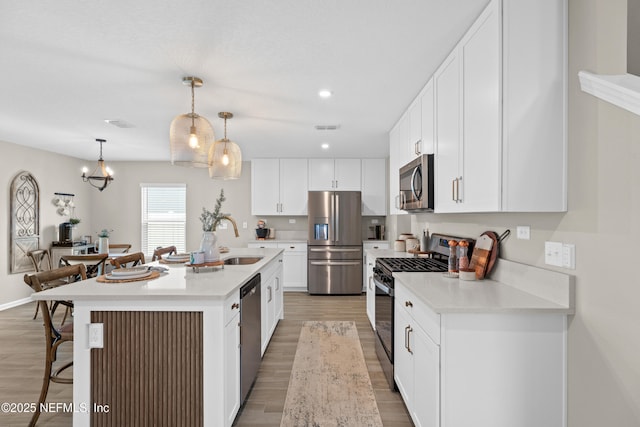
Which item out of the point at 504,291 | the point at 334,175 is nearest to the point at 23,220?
the point at 334,175

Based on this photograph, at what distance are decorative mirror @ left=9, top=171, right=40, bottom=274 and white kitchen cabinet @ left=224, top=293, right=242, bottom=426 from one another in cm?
489

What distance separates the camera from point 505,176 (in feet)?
5.28

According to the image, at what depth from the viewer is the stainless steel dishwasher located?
221 cm

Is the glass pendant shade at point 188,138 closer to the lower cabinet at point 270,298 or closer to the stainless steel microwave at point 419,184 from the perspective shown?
the lower cabinet at point 270,298

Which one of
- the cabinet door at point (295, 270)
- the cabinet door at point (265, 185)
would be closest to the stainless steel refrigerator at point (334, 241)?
the cabinet door at point (295, 270)

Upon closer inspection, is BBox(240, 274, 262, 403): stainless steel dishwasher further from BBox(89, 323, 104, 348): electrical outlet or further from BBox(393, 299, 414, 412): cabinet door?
BBox(393, 299, 414, 412): cabinet door

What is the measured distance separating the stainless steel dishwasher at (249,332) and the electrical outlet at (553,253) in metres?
1.82

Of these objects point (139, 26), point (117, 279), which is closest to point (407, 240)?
point (117, 279)

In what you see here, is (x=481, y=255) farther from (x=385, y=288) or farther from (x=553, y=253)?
(x=385, y=288)

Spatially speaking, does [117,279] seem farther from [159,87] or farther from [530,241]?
[530,241]

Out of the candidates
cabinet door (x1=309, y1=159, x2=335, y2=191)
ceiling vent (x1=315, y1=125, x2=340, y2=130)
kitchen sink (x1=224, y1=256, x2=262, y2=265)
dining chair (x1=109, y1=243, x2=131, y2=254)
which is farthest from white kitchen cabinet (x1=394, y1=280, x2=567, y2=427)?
dining chair (x1=109, y1=243, x2=131, y2=254)

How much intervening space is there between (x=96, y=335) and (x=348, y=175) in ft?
15.8

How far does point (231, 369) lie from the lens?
1982 millimetres

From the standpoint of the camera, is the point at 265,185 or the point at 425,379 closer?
the point at 425,379
